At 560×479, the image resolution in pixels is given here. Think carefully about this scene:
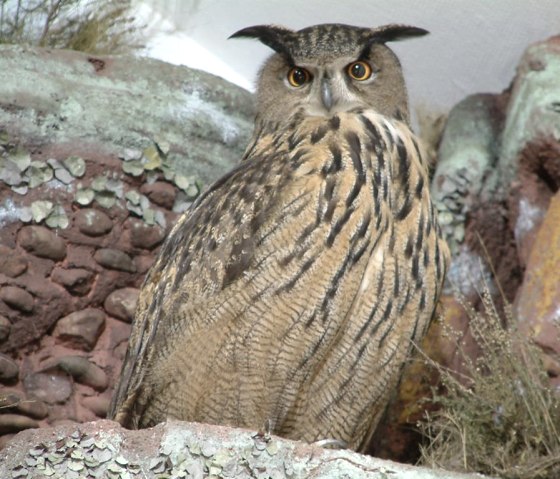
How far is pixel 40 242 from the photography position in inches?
140

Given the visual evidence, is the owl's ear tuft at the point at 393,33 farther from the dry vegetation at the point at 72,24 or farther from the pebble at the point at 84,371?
the pebble at the point at 84,371

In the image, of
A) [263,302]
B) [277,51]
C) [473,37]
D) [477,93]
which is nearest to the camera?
[263,302]

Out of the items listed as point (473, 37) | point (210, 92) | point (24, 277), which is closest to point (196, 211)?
point (24, 277)

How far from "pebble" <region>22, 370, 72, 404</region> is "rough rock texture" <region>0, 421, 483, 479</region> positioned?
3.54ft

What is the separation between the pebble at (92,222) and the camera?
3.65m

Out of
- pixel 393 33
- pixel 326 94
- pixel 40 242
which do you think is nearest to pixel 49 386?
pixel 40 242

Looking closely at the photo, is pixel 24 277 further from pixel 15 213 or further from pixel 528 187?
pixel 528 187

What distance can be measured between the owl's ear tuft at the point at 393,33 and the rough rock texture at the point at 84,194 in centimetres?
96

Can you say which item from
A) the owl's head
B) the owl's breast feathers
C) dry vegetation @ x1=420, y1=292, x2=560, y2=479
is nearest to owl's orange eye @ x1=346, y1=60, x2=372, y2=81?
the owl's head

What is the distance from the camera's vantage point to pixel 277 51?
10.7ft

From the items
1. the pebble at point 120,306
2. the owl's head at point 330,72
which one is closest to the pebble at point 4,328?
the pebble at point 120,306

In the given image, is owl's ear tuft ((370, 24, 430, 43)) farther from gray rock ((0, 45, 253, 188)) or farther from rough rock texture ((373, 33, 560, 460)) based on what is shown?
gray rock ((0, 45, 253, 188))

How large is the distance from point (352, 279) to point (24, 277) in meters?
1.34

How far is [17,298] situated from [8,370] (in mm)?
237
